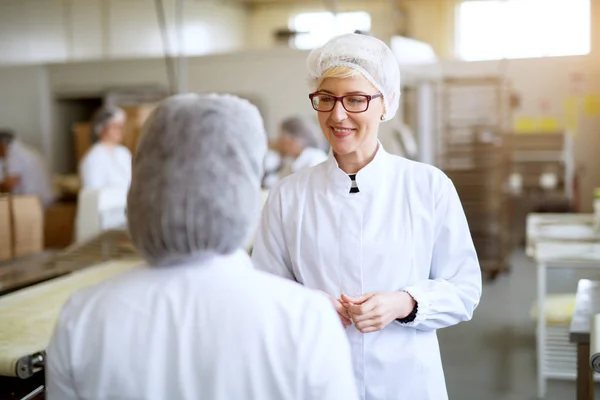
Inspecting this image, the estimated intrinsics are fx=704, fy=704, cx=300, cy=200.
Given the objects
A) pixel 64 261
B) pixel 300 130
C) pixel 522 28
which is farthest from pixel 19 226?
pixel 522 28

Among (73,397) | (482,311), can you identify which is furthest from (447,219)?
(482,311)

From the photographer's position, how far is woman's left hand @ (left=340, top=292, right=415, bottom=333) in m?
1.44

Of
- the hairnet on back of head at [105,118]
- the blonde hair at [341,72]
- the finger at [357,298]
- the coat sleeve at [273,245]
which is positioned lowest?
the finger at [357,298]

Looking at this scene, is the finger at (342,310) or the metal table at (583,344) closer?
the finger at (342,310)

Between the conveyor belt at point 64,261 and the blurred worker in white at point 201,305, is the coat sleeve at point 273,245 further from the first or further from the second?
the conveyor belt at point 64,261

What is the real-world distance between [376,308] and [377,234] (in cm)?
19

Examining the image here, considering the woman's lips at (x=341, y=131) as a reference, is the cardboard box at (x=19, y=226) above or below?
below

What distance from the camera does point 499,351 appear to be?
4.51 m

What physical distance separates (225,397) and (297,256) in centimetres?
58

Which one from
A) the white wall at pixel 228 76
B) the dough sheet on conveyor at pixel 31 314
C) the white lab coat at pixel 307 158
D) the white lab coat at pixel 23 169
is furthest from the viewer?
the white wall at pixel 228 76

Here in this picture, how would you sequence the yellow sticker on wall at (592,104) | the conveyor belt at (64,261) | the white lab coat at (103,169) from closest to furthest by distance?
1. the conveyor belt at (64,261)
2. the white lab coat at (103,169)
3. the yellow sticker on wall at (592,104)

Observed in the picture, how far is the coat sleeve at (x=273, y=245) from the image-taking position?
1629 mm

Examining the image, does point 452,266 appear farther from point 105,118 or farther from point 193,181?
point 105,118

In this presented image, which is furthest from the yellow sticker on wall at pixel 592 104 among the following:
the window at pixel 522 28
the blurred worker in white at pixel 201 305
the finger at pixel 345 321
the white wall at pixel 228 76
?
the blurred worker in white at pixel 201 305
